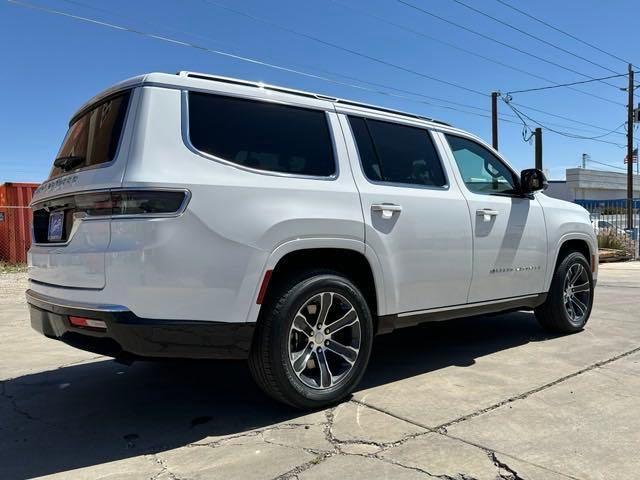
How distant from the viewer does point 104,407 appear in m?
4.05

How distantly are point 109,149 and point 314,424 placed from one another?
2.10m

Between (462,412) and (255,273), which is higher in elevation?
(255,273)

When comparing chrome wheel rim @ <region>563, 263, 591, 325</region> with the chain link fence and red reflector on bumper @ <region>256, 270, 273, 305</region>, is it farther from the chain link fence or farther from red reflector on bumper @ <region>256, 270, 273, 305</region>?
the chain link fence

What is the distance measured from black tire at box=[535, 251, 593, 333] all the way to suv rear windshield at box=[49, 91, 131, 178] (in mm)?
4447

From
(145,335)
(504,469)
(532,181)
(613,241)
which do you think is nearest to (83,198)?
(145,335)

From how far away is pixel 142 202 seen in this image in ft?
10.3

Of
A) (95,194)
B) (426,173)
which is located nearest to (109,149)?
(95,194)

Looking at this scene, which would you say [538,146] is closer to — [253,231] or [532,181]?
[532,181]

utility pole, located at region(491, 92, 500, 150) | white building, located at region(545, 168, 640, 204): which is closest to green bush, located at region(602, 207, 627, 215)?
utility pole, located at region(491, 92, 500, 150)

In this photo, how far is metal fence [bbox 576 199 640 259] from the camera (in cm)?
1844

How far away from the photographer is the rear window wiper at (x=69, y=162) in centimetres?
369

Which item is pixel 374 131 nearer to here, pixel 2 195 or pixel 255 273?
Answer: pixel 255 273

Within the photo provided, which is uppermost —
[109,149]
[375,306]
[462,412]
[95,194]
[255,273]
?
[109,149]

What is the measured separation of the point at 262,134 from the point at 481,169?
238cm
